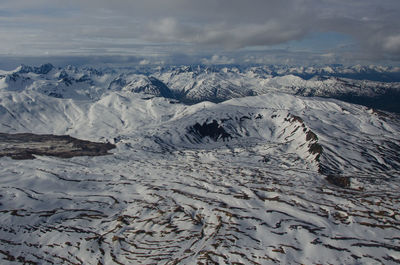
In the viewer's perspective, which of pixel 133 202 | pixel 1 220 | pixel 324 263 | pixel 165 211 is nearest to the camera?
pixel 324 263

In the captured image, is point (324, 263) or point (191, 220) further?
point (191, 220)

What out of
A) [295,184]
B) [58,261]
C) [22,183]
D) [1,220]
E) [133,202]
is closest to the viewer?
[58,261]

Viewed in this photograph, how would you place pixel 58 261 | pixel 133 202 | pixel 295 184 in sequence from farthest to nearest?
pixel 295 184 < pixel 133 202 < pixel 58 261

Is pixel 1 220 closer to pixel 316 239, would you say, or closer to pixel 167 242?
pixel 167 242

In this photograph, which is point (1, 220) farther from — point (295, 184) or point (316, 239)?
point (295, 184)

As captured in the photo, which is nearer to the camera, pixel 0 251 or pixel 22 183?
pixel 0 251

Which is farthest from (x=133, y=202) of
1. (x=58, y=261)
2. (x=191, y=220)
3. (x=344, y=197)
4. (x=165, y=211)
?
(x=344, y=197)

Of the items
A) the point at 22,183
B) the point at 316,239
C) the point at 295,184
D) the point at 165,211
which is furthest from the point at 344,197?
the point at 22,183

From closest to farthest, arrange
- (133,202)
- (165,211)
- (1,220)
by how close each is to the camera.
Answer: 1. (1,220)
2. (165,211)
3. (133,202)

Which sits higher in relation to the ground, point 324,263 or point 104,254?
point 324,263
